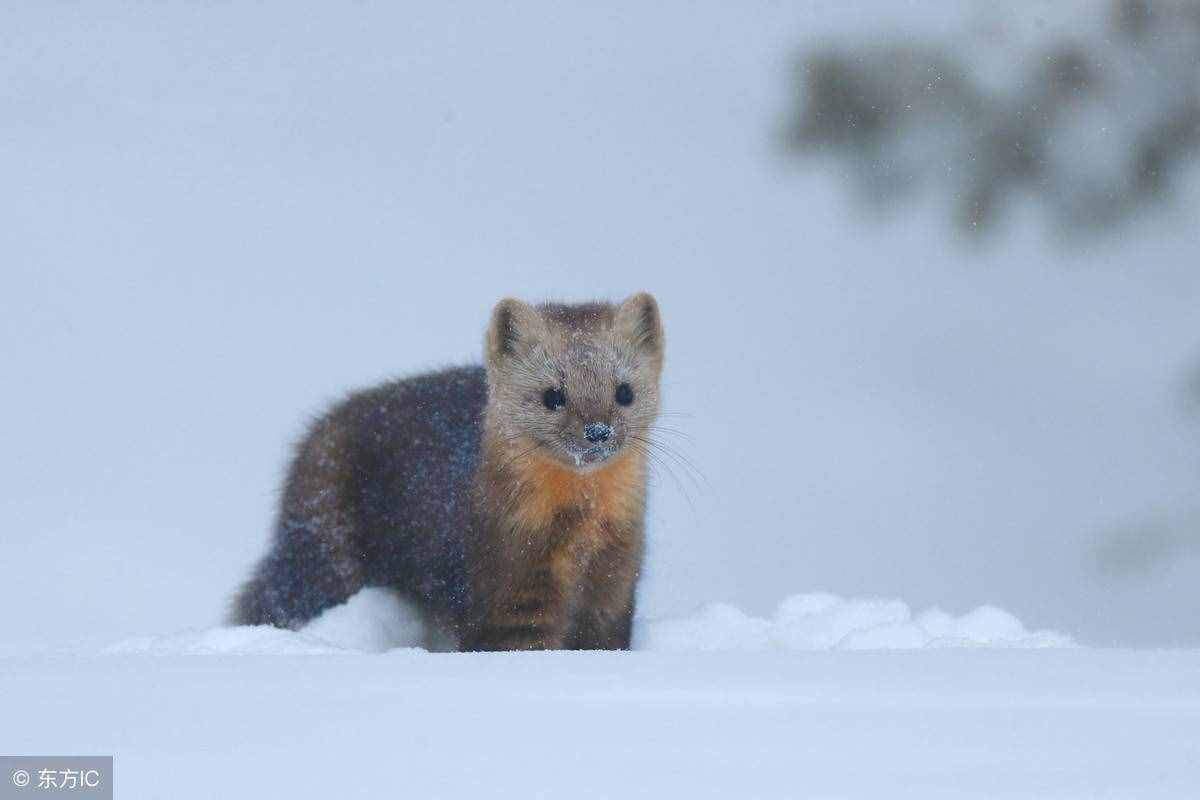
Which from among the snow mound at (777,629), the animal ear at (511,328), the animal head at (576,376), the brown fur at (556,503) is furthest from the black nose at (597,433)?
the snow mound at (777,629)

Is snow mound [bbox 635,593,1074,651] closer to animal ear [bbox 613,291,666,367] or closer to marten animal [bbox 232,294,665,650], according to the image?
marten animal [bbox 232,294,665,650]

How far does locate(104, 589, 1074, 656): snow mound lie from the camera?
218 inches

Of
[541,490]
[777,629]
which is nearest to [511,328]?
[541,490]

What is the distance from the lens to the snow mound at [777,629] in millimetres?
5547

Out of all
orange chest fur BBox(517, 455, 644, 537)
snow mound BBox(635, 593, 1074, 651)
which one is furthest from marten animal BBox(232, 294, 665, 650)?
snow mound BBox(635, 593, 1074, 651)

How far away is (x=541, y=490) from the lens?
17.4 feet

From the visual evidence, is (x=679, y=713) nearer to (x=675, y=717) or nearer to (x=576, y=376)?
(x=675, y=717)

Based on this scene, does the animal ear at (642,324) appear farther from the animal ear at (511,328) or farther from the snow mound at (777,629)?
the snow mound at (777,629)

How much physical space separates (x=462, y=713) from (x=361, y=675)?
54 centimetres

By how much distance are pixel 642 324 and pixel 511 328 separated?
49 cm

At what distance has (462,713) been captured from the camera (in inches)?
131

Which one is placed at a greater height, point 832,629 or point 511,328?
point 511,328

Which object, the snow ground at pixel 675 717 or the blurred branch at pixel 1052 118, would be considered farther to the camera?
the blurred branch at pixel 1052 118

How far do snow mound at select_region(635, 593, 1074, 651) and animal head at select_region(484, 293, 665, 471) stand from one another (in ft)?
3.20
